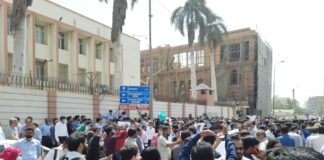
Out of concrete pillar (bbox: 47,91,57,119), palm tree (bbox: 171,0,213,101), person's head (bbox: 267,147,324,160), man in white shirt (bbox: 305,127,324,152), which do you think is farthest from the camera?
palm tree (bbox: 171,0,213,101)

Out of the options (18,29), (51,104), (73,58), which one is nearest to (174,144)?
(18,29)

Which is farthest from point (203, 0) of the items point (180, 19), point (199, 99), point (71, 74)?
point (71, 74)

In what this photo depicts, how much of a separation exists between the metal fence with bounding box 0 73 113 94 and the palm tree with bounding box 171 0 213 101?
741 inches

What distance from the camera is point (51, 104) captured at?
19.2 metres

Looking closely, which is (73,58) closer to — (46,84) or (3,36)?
(3,36)

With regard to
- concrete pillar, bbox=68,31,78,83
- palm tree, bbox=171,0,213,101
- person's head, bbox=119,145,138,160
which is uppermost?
palm tree, bbox=171,0,213,101

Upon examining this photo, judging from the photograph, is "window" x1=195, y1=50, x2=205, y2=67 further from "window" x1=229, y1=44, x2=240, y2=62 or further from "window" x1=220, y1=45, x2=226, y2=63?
"window" x1=229, y1=44, x2=240, y2=62

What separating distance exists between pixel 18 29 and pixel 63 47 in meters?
15.1

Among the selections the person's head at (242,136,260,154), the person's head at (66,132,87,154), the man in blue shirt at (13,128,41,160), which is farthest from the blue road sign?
the person's head at (242,136,260,154)

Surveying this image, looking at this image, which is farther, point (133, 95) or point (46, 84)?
point (46, 84)

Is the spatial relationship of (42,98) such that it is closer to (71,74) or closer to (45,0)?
(45,0)

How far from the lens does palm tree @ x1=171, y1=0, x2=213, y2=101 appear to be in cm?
4309

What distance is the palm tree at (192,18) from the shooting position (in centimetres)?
4309

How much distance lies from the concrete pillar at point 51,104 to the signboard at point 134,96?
3.32m
